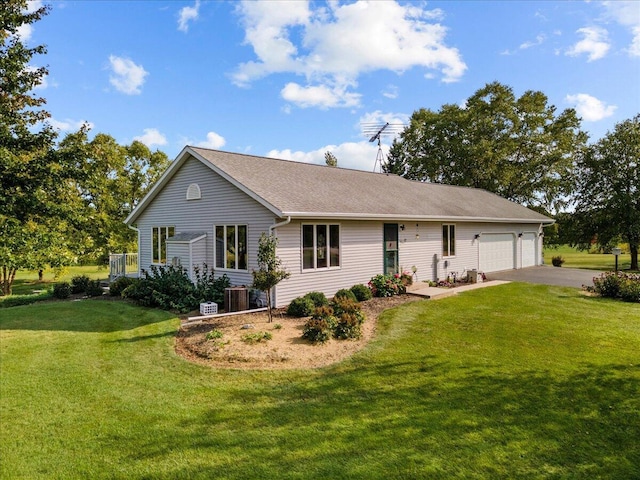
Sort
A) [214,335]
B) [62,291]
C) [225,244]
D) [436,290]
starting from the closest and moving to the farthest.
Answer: [214,335] < [225,244] < [436,290] < [62,291]

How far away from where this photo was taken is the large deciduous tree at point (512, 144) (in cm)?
3288

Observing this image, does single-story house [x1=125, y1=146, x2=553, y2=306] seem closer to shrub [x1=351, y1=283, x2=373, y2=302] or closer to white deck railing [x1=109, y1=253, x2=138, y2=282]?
shrub [x1=351, y1=283, x2=373, y2=302]

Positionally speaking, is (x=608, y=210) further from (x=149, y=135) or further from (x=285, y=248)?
(x=149, y=135)

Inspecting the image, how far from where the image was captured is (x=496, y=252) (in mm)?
20453

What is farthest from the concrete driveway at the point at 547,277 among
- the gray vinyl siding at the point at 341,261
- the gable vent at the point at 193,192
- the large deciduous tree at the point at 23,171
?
the large deciduous tree at the point at 23,171

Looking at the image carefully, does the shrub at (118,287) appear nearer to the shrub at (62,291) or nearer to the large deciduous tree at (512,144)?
the shrub at (62,291)

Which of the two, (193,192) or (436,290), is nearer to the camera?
(193,192)

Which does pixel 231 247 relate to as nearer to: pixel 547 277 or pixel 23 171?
pixel 23 171

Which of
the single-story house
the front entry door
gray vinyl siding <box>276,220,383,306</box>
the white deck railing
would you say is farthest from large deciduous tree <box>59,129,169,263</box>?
the front entry door

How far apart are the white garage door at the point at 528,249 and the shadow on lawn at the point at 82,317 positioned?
20854mm

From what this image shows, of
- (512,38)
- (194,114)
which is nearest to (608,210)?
(512,38)

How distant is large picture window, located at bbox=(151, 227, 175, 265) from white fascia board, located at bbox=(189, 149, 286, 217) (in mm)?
3785

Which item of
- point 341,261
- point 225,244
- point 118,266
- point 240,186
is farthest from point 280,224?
point 118,266

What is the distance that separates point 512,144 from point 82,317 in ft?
115
